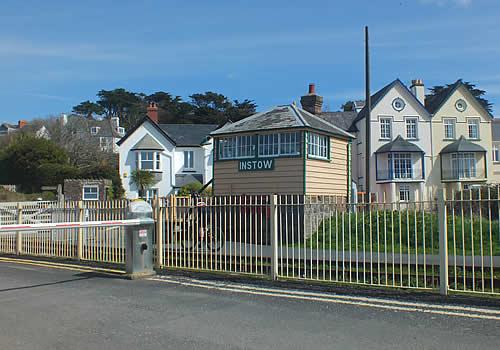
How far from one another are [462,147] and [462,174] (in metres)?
2.28

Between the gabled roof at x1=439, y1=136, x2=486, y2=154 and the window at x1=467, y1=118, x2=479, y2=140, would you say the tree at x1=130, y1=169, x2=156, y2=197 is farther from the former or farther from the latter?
the window at x1=467, y1=118, x2=479, y2=140

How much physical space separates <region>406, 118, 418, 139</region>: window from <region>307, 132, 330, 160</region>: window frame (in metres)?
25.4

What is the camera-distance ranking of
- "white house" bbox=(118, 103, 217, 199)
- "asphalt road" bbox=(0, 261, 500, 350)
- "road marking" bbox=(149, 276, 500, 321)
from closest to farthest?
"asphalt road" bbox=(0, 261, 500, 350), "road marking" bbox=(149, 276, 500, 321), "white house" bbox=(118, 103, 217, 199)

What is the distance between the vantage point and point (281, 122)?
717 inches

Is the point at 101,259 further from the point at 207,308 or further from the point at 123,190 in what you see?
the point at 123,190

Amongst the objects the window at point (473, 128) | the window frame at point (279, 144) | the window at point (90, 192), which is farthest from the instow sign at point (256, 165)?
the window at point (473, 128)

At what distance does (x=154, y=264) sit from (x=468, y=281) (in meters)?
6.53

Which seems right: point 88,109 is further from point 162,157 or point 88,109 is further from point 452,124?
point 452,124

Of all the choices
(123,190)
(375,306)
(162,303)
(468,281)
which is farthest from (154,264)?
(123,190)

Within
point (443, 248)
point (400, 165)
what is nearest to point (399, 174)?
point (400, 165)

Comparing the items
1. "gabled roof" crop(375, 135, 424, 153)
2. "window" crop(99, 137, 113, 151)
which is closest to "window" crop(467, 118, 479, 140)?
"gabled roof" crop(375, 135, 424, 153)

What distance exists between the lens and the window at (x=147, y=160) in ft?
141

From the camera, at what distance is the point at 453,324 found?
5820 millimetres

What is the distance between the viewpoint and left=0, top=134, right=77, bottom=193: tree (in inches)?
1585
